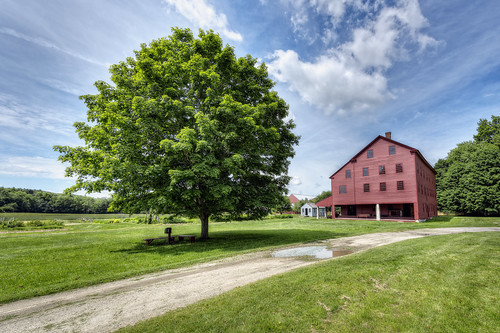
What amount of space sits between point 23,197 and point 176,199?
121 m

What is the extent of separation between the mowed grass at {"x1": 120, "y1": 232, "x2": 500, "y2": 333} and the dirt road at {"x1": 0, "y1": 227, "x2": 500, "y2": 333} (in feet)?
2.25

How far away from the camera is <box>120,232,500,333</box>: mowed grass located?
4.28m

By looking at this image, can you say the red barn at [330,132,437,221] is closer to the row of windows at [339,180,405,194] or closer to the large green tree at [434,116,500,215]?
the row of windows at [339,180,405,194]

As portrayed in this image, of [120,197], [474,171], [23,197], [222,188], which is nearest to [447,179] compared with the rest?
[474,171]

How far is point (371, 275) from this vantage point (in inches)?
262

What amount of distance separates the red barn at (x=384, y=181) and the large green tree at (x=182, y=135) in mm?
24013

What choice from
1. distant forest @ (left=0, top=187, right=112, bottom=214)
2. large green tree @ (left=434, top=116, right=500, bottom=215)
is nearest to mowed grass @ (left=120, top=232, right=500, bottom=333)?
large green tree @ (left=434, top=116, right=500, bottom=215)

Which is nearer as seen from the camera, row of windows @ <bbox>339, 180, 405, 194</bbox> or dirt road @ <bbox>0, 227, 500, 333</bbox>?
dirt road @ <bbox>0, 227, 500, 333</bbox>

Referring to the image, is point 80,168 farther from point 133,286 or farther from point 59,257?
point 133,286

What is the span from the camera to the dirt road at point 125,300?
498 cm

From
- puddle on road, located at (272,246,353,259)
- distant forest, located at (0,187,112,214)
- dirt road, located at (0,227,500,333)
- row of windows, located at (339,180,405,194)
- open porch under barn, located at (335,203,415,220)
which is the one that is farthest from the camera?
distant forest, located at (0,187,112,214)

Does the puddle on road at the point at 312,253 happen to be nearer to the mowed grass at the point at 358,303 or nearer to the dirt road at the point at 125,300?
the dirt road at the point at 125,300

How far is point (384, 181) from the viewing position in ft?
113

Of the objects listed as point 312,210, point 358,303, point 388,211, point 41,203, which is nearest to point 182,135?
point 358,303
